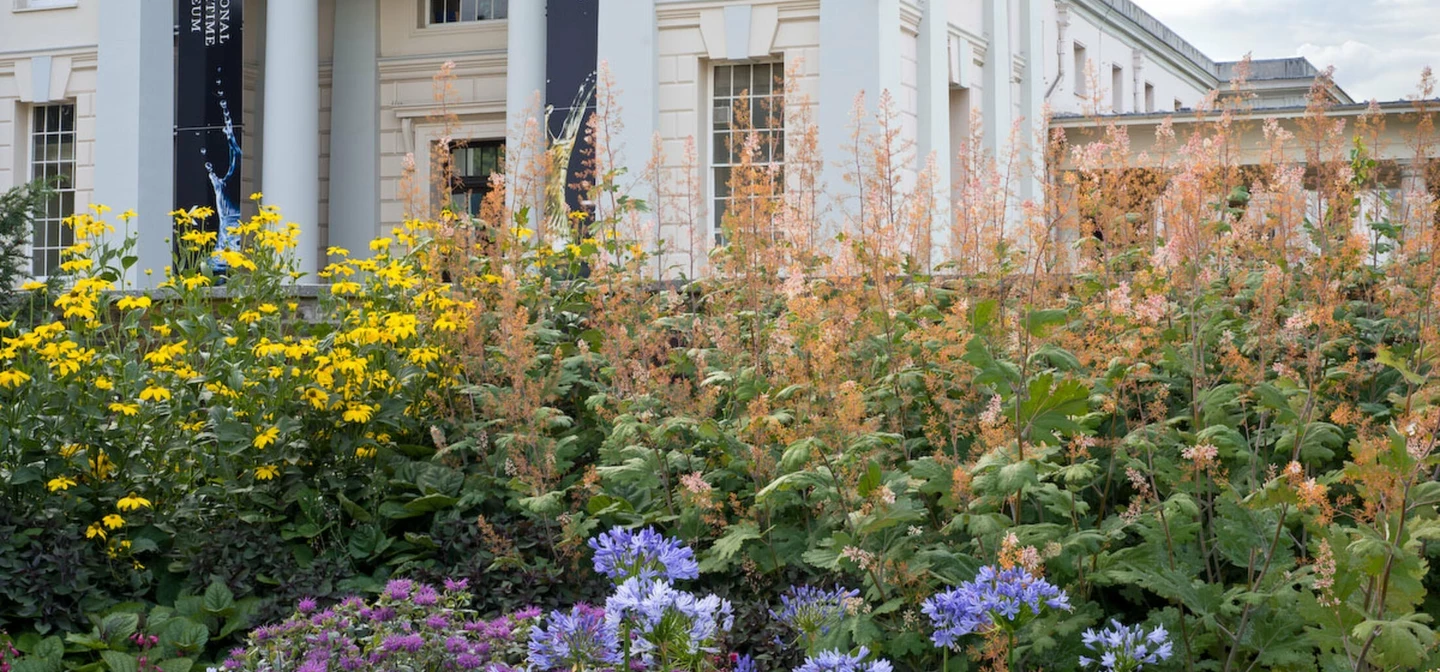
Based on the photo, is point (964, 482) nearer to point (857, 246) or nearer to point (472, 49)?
point (857, 246)

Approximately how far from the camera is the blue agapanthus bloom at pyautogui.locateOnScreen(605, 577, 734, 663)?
2416mm

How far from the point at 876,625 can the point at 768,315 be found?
6.23 ft

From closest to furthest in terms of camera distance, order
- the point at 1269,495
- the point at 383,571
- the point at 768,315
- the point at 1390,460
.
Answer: the point at 1390,460 → the point at 1269,495 → the point at 383,571 → the point at 768,315

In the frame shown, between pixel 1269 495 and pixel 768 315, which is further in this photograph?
pixel 768 315

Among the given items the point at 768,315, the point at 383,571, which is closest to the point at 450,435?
the point at 383,571

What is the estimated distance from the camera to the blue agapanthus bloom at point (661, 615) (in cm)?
242

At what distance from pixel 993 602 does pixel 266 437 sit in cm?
327

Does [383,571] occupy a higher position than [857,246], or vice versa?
[857,246]

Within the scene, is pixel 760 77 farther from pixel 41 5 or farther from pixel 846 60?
pixel 41 5

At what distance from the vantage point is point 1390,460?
10.4ft

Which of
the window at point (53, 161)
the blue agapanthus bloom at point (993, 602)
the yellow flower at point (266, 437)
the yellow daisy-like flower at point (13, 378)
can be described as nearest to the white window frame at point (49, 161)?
the window at point (53, 161)

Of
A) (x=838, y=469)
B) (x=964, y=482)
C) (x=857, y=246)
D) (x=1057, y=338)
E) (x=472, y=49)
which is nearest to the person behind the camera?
(x=964, y=482)

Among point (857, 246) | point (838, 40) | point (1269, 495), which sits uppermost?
point (838, 40)

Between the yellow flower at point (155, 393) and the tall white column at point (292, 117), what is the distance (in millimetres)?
11087
